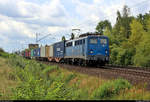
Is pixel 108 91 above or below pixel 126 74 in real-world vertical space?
below

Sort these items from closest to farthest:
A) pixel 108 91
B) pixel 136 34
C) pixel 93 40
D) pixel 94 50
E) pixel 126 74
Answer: pixel 108 91
pixel 126 74
pixel 94 50
pixel 93 40
pixel 136 34

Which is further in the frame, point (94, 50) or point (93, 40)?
point (93, 40)

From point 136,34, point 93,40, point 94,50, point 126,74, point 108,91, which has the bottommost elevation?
point 108,91

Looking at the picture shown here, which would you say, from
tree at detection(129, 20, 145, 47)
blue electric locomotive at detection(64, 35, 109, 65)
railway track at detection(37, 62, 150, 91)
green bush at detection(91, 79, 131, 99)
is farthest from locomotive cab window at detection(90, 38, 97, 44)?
tree at detection(129, 20, 145, 47)

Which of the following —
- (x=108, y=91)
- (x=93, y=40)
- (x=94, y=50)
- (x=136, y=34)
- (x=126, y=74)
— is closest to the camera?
(x=108, y=91)

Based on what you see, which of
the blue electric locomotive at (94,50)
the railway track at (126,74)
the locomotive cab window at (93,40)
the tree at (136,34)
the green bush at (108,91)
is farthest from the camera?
the tree at (136,34)

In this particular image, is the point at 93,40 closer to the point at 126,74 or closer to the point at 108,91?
the point at 126,74

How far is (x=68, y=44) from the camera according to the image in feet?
100

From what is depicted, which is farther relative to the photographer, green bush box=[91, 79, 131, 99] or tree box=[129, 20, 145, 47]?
tree box=[129, 20, 145, 47]

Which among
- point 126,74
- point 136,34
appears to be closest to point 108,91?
point 126,74

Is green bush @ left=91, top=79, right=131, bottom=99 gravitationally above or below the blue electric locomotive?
below

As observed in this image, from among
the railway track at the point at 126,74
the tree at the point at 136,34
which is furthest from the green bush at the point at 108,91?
the tree at the point at 136,34

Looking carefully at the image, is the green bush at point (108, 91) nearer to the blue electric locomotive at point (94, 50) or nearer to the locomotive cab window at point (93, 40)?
the blue electric locomotive at point (94, 50)

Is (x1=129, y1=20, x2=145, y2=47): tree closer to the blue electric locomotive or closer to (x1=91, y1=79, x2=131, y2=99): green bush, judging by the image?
the blue electric locomotive
